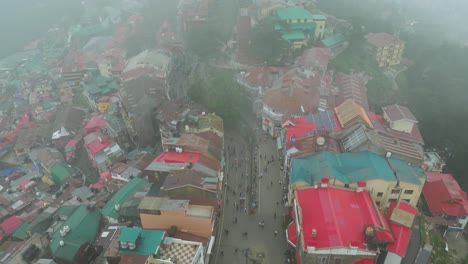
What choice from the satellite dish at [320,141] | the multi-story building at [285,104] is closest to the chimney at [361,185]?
the satellite dish at [320,141]

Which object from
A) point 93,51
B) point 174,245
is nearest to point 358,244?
point 174,245

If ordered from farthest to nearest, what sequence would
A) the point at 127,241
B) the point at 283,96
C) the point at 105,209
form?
the point at 283,96 → the point at 105,209 → the point at 127,241

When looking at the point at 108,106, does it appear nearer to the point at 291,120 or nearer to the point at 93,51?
the point at 93,51

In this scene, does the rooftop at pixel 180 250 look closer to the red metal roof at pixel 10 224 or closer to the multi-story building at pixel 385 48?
the red metal roof at pixel 10 224

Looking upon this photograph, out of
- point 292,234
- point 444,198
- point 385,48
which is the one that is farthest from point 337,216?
point 385,48

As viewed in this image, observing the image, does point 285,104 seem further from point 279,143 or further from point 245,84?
point 245,84

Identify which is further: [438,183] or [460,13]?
[460,13]
